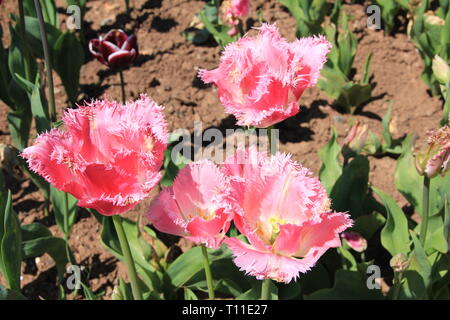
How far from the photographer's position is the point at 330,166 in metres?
1.78

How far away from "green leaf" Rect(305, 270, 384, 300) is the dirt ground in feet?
2.10

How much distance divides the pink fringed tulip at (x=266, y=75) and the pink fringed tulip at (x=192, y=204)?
0.53ft

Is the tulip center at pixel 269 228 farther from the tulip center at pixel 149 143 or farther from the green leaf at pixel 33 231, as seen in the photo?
the green leaf at pixel 33 231

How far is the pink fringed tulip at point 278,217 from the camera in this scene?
92 cm

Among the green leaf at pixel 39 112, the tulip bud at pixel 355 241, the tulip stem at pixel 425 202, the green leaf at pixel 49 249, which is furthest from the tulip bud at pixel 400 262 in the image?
the green leaf at pixel 39 112

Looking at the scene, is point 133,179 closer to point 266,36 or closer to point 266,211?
point 266,211

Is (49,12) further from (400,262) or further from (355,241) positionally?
(400,262)

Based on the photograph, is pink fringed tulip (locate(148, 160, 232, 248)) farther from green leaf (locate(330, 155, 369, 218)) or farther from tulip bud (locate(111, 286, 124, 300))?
green leaf (locate(330, 155, 369, 218))

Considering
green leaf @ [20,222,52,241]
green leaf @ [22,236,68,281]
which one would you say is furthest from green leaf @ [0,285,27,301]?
green leaf @ [20,222,52,241]

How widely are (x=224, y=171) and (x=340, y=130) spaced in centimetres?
149

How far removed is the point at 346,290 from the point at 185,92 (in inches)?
53.0

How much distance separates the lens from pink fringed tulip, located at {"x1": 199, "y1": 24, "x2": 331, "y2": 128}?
1.13 m

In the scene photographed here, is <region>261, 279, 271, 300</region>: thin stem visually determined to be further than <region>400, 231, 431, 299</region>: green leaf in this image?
No

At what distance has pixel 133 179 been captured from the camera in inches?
37.1
